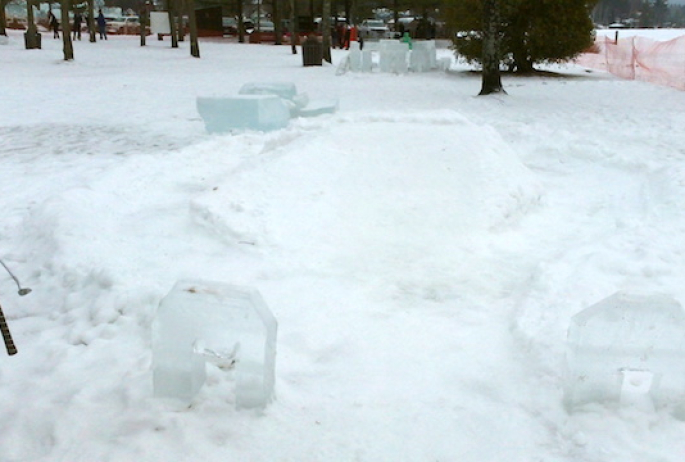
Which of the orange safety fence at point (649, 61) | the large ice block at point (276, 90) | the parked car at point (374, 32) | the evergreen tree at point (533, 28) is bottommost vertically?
the large ice block at point (276, 90)

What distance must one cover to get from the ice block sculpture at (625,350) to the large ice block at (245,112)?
6.03 metres

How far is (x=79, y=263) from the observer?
398cm

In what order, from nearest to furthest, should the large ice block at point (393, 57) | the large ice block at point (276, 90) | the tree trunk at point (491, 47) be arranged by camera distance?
the large ice block at point (276, 90) < the tree trunk at point (491, 47) < the large ice block at point (393, 57)

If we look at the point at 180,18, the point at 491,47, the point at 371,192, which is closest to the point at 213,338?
the point at 371,192

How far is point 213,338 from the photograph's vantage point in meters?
2.46

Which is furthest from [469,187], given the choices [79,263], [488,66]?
[488,66]

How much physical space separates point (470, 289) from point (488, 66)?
11042 millimetres

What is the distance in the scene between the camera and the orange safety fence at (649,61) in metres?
17.8

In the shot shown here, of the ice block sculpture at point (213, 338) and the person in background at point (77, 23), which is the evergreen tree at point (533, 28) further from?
the person in background at point (77, 23)

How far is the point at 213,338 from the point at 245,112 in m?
5.87

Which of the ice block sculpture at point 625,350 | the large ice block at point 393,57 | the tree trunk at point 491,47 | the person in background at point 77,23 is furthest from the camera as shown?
the person in background at point 77,23

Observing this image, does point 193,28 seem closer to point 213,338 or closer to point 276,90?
point 276,90

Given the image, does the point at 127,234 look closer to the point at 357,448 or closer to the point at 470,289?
the point at 470,289

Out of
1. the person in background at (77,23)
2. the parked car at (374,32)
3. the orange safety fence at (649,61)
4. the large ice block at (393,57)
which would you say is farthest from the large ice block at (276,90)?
the parked car at (374,32)
